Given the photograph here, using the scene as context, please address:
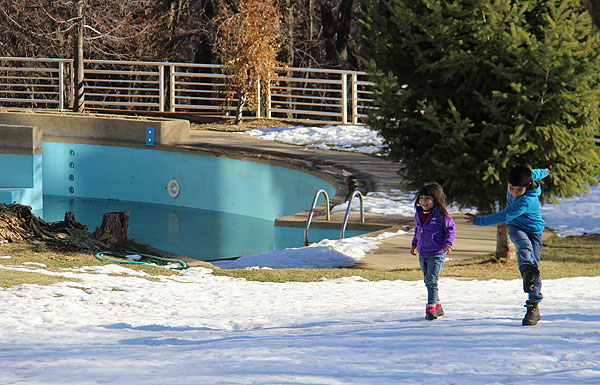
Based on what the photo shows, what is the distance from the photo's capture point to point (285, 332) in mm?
6629

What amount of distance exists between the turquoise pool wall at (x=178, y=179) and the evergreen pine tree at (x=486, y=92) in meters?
7.21

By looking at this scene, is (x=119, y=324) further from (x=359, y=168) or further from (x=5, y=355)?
(x=359, y=168)

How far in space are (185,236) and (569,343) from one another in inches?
505

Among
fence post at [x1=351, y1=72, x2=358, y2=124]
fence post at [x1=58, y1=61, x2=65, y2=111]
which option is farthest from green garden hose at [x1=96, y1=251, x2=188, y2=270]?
fence post at [x1=58, y1=61, x2=65, y2=111]

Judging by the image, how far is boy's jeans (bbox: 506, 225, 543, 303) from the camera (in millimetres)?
6707

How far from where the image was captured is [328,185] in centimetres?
1688

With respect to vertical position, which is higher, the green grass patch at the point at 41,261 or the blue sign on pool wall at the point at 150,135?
the blue sign on pool wall at the point at 150,135

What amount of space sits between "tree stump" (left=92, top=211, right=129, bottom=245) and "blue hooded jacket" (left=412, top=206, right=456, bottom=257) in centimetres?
605

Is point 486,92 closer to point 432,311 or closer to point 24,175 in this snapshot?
point 432,311

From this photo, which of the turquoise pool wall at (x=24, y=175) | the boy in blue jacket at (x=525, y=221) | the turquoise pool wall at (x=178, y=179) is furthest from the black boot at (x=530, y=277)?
the turquoise pool wall at (x=24, y=175)

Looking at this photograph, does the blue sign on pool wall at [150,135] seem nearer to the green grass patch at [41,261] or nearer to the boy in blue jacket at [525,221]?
the green grass patch at [41,261]

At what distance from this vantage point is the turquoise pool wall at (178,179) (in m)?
19.0

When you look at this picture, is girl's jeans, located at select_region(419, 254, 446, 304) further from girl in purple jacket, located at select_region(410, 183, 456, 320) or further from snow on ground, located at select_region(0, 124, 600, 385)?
snow on ground, located at select_region(0, 124, 600, 385)

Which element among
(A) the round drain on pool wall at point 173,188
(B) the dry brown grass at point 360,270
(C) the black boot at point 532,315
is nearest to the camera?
(C) the black boot at point 532,315
